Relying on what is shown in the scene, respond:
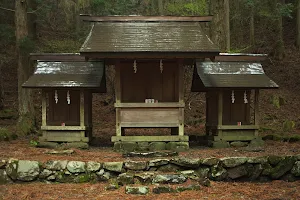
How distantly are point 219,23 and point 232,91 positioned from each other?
5172mm

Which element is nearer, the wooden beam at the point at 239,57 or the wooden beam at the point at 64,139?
the wooden beam at the point at 64,139

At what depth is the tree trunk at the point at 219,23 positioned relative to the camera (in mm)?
17453

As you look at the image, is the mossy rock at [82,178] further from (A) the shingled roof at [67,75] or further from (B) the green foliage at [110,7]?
(B) the green foliage at [110,7]

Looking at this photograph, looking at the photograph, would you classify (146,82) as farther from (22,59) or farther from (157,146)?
(22,59)

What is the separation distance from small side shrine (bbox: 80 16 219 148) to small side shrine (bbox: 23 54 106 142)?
101 cm

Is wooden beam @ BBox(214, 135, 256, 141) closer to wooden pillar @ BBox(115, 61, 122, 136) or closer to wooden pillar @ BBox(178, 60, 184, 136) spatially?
wooden pillar @ BBox(178, 60, 184, 136)

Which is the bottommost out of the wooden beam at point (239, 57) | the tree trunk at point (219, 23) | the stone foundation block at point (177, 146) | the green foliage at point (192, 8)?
the stone foundation block at point (177, 146)

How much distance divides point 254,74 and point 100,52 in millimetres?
5914

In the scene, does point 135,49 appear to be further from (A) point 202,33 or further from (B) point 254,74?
(B) point 254,74

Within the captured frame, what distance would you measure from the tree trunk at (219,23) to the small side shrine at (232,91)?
11.7 feet

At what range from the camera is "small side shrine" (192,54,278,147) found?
1348 cm

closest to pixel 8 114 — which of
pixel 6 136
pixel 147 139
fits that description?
pixel 6 136

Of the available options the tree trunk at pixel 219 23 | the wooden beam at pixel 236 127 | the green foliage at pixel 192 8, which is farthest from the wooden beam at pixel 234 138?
the green foliage at pixel 192 8

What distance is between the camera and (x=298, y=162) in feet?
32.5
